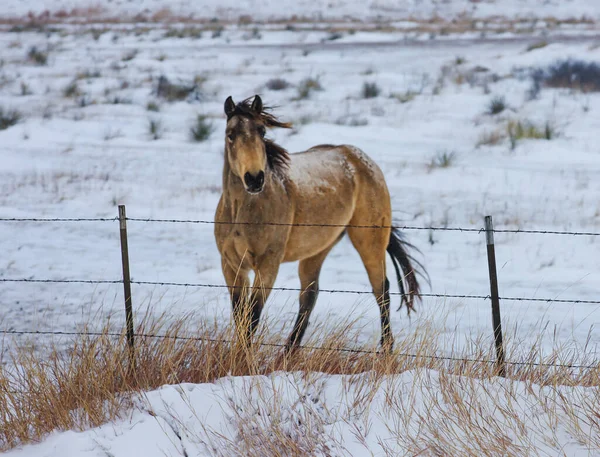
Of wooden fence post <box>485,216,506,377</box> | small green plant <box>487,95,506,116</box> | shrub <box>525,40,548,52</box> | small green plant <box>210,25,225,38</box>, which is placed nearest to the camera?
wooden fence post <box>485,216,506,377</box>

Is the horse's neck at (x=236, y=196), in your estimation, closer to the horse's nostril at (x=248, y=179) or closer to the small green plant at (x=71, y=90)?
the horse's nostril at (x=248, y=179)

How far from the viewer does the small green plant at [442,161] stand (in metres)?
13.0

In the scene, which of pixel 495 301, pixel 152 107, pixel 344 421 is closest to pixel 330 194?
pixel 495 301

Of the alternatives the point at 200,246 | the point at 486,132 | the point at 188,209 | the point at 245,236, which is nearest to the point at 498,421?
the point at 245,236

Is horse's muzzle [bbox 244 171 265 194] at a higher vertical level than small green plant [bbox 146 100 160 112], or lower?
higher

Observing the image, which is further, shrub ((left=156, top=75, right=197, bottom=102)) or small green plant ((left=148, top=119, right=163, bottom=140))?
shrub ((left=156, top=75, right=197, bottom=102))

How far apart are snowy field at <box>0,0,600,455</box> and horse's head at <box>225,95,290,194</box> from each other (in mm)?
871

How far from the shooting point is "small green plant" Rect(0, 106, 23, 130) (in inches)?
617

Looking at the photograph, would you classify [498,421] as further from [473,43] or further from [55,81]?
[473,43]

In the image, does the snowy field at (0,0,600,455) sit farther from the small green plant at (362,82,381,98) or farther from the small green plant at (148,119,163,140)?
the small green plant at (362,82,381,98)

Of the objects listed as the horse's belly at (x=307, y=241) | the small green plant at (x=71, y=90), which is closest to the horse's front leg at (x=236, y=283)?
the horse's belly at (x=307, y=241)

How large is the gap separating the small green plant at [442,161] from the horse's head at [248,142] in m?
7.83

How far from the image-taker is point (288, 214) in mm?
5852

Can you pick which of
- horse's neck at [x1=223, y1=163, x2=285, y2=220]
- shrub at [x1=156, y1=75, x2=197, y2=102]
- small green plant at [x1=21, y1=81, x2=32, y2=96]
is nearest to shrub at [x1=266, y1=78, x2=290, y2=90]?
shrub at [x1=156, y1=75, x2=197, y2=102]
